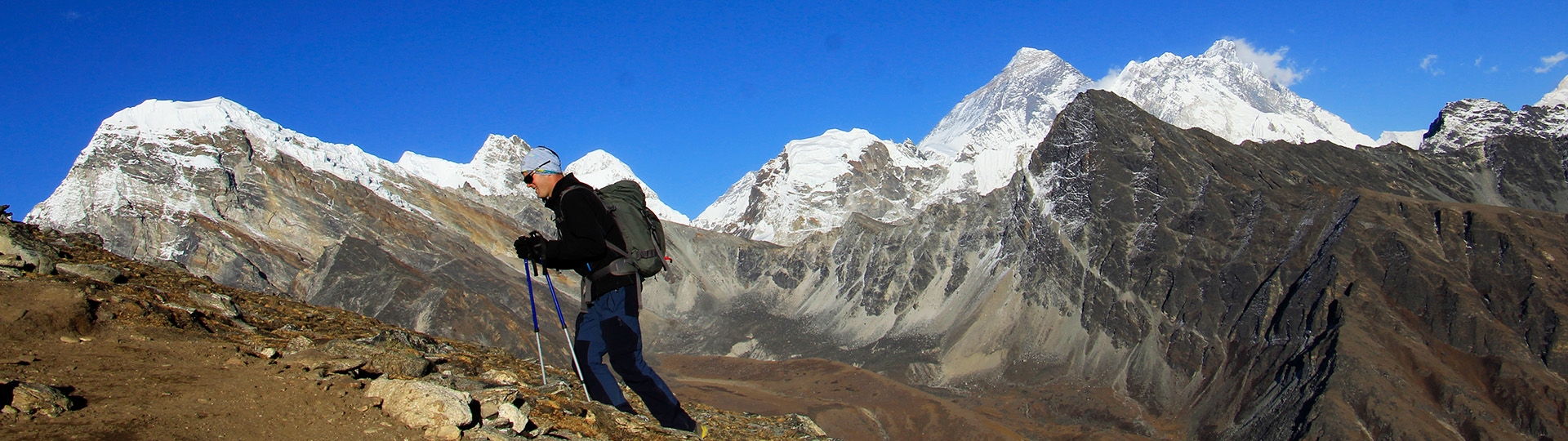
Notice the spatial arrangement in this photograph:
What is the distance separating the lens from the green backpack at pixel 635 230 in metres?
10.2

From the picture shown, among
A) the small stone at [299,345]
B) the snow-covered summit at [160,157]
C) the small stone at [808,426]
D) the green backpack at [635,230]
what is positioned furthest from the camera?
the snow-covered summit at [160,157]

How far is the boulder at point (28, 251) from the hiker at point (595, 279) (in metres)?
8.15

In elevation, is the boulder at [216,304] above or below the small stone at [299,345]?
above

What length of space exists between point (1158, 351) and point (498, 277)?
9492cm

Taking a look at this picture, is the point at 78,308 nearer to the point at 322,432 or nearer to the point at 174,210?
the point at 322,432

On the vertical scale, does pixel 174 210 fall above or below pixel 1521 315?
above

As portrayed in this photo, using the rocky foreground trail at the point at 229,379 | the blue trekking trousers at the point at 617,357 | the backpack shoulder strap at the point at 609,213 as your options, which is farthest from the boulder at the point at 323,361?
the backpack shoulder strap at the point at 609,213

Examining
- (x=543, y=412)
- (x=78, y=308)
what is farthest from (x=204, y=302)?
(x=543, y=412)

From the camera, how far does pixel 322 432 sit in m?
8.57

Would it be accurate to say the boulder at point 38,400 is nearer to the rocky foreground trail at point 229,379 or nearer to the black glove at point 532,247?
the rocky foreground trail at point 229,379

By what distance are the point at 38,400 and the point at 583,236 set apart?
15.0 ft

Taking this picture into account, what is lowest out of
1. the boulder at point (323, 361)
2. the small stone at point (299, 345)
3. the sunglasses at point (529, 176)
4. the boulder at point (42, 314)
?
the boulder at point (323, 361)

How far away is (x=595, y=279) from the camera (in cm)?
1029

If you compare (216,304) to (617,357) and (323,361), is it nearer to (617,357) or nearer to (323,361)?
(323,361)
